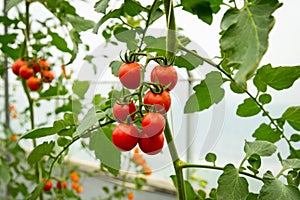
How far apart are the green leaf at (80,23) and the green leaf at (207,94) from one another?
40 cm

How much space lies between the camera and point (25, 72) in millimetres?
1181

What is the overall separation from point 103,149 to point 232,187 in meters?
0.22

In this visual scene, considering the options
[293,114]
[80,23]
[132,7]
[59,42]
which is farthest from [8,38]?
[293,114]

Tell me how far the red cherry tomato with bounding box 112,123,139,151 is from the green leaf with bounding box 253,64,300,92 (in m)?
0.20

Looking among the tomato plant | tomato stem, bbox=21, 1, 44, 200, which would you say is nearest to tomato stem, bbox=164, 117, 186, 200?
the tomato plant

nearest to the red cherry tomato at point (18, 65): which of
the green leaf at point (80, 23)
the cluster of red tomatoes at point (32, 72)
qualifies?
the cluster of red tomatoes at point (32, 72)

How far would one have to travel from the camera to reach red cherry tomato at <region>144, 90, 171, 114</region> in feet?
1.46

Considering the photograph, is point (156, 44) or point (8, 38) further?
point (8, 38)

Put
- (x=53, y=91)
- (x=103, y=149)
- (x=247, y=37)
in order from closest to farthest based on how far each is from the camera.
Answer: (x=247, y=37), (x=103, y=149), (x=53, y=91)

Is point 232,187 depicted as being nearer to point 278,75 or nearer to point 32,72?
point 278,75

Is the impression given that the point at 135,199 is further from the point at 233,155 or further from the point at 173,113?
the point at 173,113

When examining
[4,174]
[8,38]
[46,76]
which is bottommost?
[4,174]

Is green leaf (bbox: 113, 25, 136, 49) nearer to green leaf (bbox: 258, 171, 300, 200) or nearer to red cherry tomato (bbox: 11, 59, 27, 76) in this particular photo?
green leaf (bbox: 258, 171, 300, 200)

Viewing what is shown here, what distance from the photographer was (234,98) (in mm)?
1341
